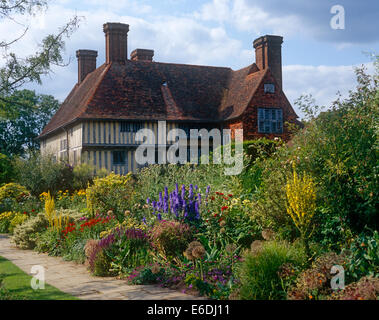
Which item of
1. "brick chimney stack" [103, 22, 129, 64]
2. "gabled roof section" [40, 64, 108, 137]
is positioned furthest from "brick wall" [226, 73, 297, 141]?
"gabled roof section" [40, 64, 108, 137]

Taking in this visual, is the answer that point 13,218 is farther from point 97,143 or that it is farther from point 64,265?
point 97,143

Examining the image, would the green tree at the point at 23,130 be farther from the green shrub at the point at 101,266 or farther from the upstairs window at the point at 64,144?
the green shrub at the point at 101,266

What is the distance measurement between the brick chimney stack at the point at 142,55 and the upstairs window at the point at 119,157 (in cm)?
783

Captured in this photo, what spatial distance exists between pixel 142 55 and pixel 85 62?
16.4 feet

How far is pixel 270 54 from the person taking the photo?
26.1 metres

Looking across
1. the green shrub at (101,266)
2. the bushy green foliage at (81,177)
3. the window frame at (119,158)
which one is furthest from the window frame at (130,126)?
the green shrub at (101,266)

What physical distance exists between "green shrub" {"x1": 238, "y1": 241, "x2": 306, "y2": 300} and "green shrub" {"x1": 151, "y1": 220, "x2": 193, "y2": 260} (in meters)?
1.78

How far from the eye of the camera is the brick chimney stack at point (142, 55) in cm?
2733

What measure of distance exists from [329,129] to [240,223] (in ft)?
6.71

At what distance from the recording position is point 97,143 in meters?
21.8

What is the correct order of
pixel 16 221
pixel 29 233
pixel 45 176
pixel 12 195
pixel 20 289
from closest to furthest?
pixel 20 289 → pixel 29 233 → pixel 16 221 → pixel 12 195 → pixel 45 176

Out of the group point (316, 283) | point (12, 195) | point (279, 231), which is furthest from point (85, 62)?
point (316, 283)

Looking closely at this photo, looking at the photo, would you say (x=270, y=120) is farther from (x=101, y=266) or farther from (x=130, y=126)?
(x=101, y=266)
